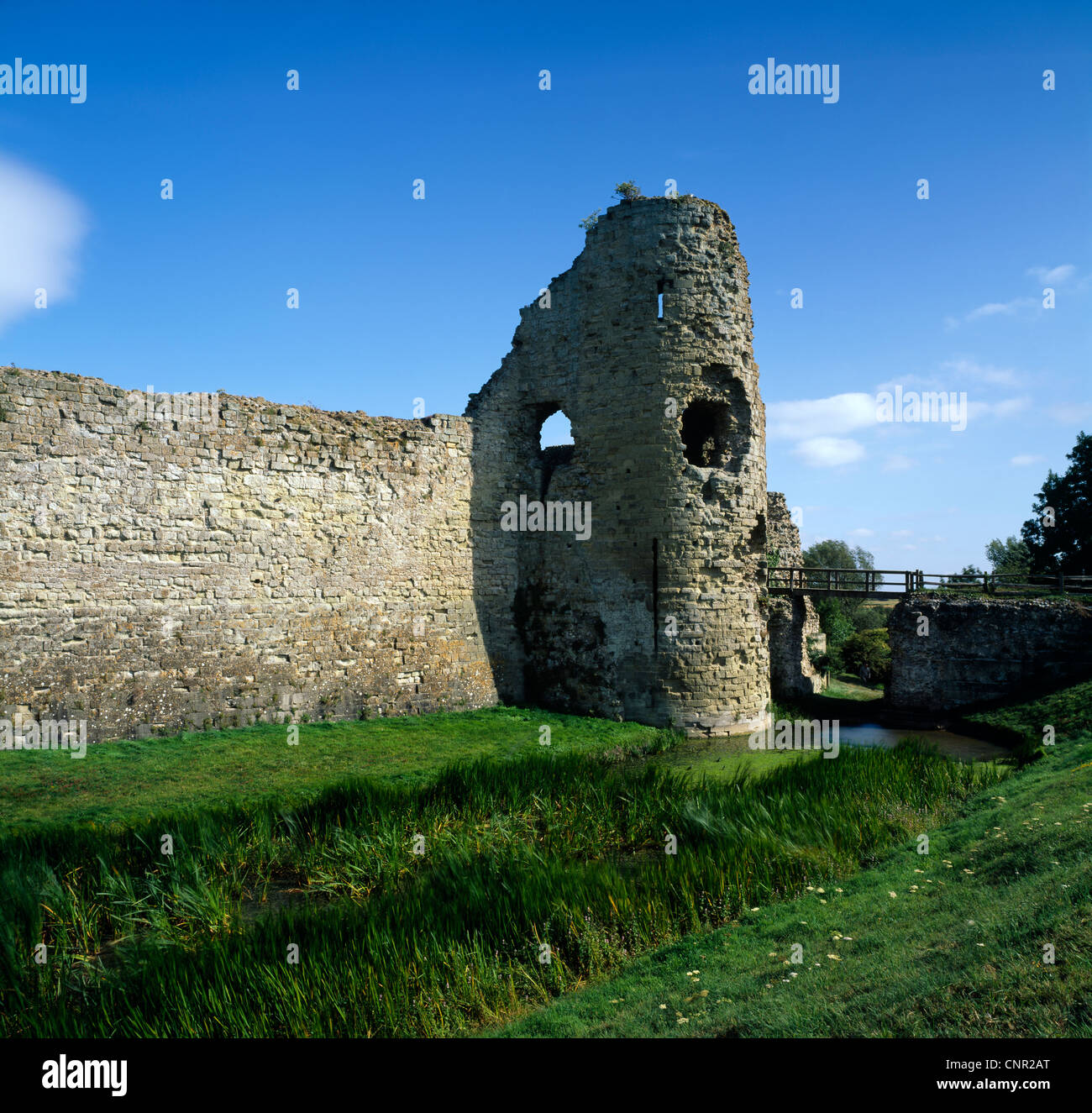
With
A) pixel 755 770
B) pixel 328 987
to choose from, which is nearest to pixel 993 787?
pixel 755 770

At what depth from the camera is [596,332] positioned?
615 inches

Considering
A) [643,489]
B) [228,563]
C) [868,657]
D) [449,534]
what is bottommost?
[868,657]

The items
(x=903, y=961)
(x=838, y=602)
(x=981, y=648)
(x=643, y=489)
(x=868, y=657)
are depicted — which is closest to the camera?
(x=903, y=961)

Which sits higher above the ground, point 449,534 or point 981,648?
point 449,534

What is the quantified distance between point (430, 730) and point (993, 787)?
839 centimetres

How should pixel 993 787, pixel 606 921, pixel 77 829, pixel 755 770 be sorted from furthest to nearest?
pixel 755 770
pixel 993 787
pixel 77 829
pixel 606 921

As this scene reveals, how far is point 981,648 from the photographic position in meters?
18.0

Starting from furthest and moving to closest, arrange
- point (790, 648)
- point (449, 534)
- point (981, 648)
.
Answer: point (790, 648), point (981, 648), point (449, 534)

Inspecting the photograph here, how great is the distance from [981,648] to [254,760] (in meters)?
15.3

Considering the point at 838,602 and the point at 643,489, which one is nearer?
the point at 643,489

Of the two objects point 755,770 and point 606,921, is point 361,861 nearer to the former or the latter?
point 606,921

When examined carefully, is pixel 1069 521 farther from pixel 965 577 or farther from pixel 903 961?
pixel 903 961

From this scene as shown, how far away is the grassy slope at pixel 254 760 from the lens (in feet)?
30.3

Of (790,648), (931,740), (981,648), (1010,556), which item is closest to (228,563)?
(931,740)
